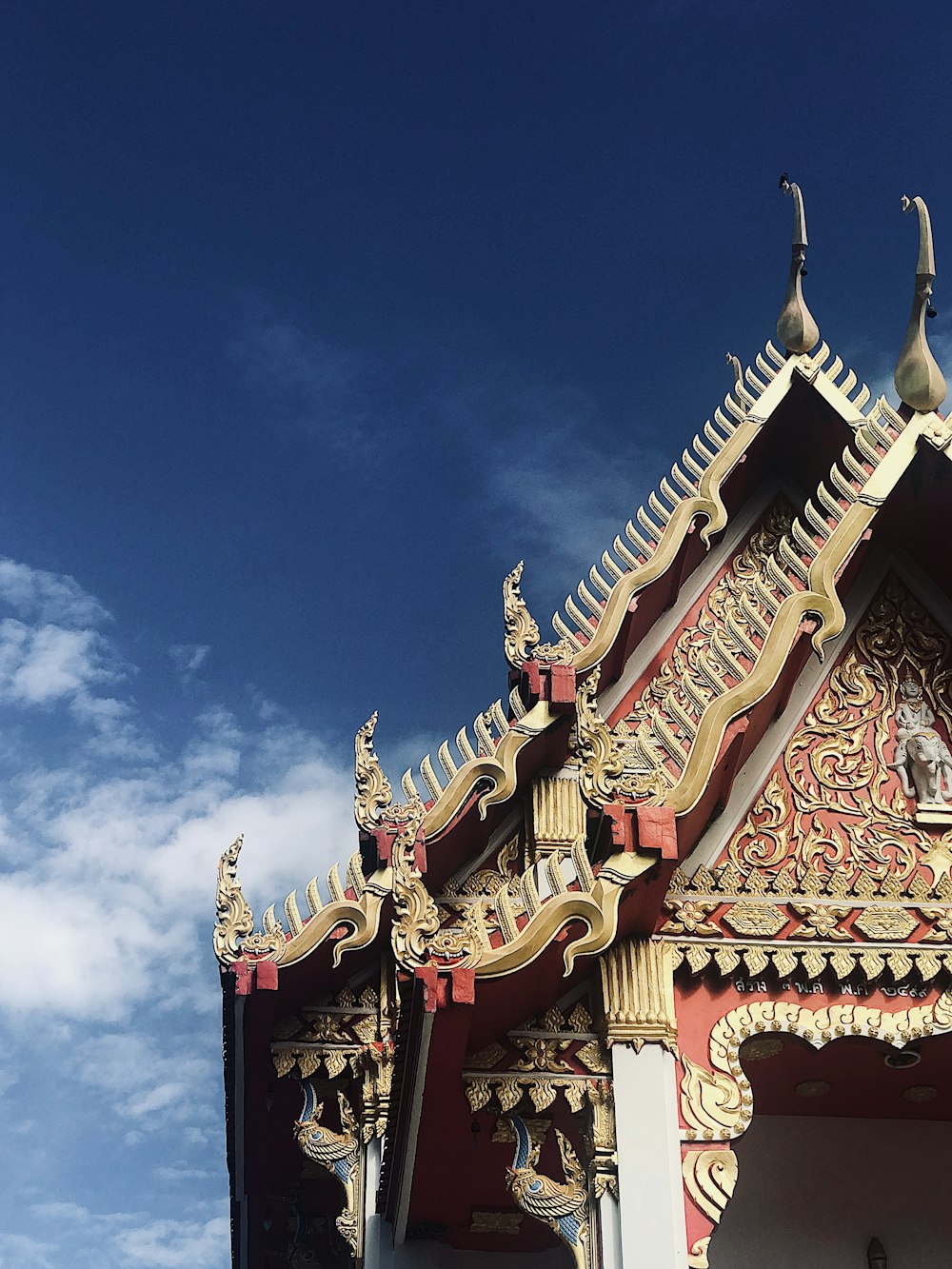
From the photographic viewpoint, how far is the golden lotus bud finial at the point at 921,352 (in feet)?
31.7

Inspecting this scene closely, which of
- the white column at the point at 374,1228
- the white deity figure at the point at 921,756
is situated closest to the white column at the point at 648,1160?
the white deity figure at the point at 921,756

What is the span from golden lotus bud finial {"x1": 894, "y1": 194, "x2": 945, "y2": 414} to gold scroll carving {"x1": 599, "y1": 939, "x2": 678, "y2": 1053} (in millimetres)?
3717

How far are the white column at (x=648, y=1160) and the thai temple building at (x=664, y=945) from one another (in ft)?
0.04

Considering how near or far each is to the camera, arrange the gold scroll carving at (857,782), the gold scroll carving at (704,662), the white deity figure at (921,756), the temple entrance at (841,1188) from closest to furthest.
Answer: the gold scroll carving at (704,662) < the gold scroll carving at (857,782) < the white deity figure at (921,756) < the temple entrance at (841,1188)

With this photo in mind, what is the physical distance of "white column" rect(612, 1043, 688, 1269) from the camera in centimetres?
718

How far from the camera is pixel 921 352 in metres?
9.94

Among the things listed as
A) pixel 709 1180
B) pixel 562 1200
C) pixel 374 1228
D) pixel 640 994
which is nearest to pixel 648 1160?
pixel 709 1180

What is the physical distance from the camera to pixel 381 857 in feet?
32.6

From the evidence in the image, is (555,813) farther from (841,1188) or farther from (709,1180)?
(709,1180)

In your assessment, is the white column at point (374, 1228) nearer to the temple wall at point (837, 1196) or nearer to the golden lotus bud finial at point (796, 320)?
the temple wall at point (837, 1196)

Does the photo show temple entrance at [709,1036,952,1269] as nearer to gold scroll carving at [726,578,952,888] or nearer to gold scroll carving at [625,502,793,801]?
gold scroll carving at [726,578,952,888]

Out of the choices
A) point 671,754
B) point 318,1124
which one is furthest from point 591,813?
point 318,1124

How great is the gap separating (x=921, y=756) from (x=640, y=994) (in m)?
2.19

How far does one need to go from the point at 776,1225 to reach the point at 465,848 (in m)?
2.86
